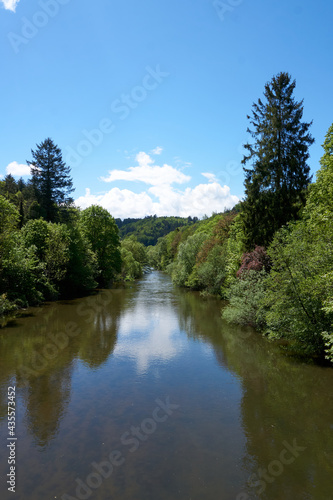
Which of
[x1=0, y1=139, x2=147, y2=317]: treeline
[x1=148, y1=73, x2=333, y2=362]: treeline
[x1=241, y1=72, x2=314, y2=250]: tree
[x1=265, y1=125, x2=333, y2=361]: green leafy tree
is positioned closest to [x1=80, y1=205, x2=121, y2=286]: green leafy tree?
[x1=0, y1=139, x2=147, y2=317]: treeline

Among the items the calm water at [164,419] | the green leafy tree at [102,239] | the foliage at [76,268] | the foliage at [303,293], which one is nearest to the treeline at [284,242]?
the foliage at [303,293]

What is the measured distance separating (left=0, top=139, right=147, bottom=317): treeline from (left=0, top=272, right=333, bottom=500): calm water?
807cm

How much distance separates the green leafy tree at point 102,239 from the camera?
1944 inches

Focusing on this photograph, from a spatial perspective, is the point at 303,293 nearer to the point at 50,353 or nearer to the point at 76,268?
the point at 50,353

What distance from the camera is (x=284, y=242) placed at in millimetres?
18547

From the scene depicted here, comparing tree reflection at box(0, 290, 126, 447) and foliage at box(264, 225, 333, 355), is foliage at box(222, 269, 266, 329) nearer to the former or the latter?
foliage at box(264, 225, 333, 355)

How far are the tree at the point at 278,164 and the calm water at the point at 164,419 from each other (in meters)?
9.46

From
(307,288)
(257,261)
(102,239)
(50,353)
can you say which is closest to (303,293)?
(307,288)

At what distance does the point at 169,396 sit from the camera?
11562 mm

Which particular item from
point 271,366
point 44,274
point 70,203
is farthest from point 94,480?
point 70,203

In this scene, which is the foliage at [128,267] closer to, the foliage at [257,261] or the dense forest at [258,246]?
the dense forest at [258,246]

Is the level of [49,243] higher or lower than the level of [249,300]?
higher

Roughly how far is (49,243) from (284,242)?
23.9m

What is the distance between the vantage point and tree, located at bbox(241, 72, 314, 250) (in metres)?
23.7
